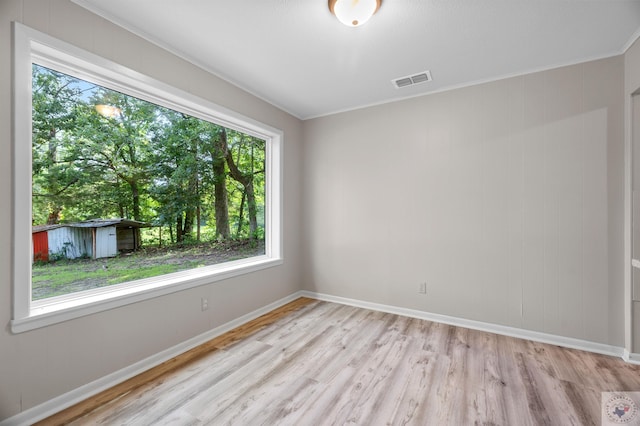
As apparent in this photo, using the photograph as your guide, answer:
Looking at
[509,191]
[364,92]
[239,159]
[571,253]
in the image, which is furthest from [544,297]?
[239,159]

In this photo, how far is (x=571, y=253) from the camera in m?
2.54

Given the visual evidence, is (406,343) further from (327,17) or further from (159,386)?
(327,17)

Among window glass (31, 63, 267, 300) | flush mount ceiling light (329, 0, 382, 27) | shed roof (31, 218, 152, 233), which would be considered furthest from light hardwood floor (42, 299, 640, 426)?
flush mount ceiling light (329, 0, 382, 27)

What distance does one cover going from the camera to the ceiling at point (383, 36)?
190 cm

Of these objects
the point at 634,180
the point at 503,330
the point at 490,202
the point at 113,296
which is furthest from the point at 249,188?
the point at 634,180

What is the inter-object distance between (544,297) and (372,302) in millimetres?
1805

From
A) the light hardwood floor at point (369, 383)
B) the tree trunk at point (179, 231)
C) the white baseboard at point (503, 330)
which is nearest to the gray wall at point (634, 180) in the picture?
the white baseboard at point (503, 330)

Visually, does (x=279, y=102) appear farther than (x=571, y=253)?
Yes

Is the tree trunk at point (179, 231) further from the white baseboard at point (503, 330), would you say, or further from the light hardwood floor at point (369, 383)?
the white baseboard at point (503, 330)

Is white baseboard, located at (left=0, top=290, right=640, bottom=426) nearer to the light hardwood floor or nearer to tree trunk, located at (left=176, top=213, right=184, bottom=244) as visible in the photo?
the light hardwood floor

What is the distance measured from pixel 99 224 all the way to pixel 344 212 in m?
2.67

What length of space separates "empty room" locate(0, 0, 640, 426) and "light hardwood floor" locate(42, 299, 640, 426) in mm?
19

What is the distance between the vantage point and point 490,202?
289 cm

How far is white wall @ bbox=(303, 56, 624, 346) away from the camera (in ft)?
8.02
